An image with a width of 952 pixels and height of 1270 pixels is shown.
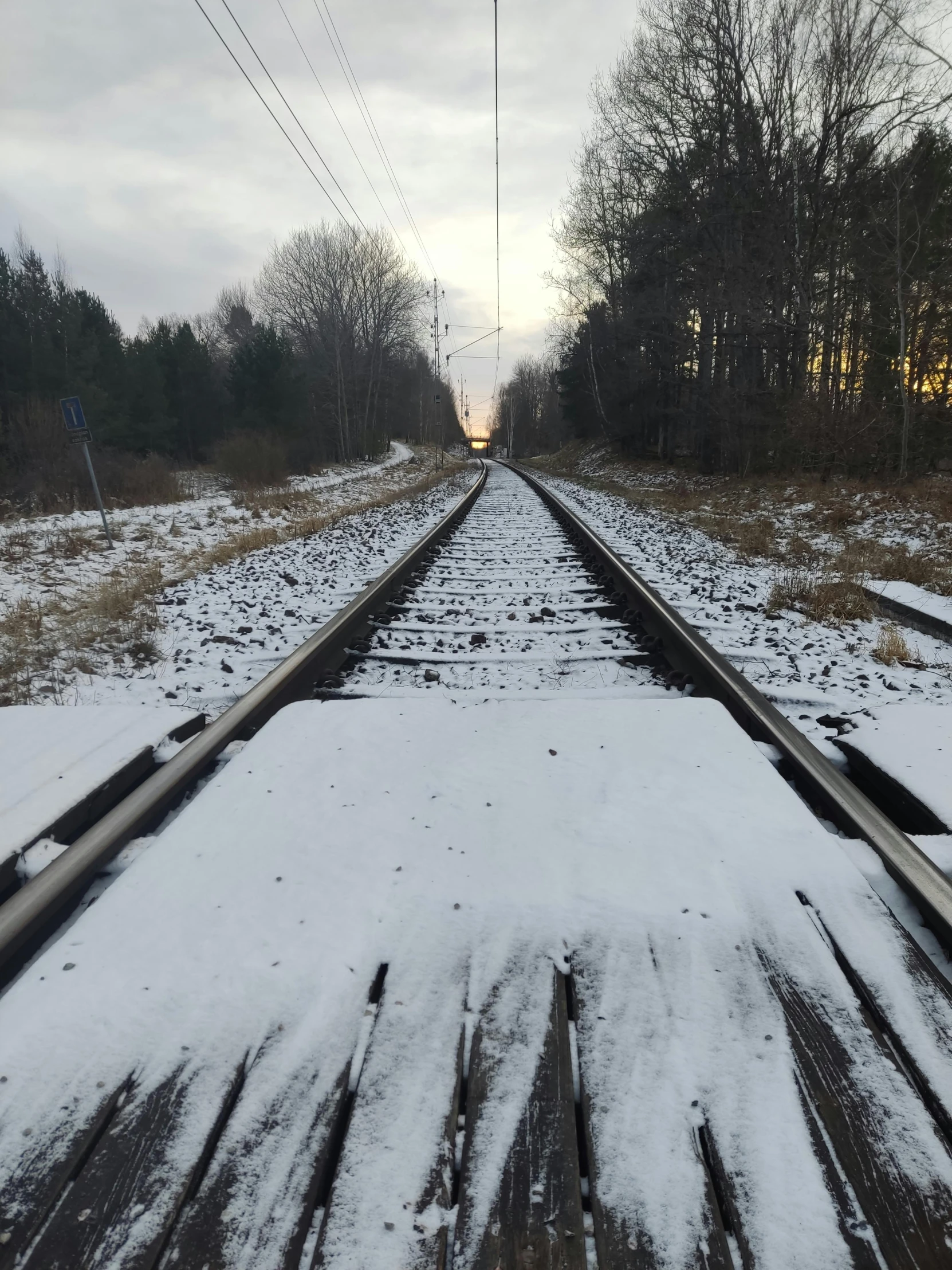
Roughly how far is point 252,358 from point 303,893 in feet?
121

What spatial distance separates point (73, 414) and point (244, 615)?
6.29 meters

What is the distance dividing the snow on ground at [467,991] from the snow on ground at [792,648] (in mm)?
1178

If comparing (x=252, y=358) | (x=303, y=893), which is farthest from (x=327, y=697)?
(x=252, y=358)

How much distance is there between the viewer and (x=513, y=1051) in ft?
4.04

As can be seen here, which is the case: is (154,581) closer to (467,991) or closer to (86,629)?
(86,629)

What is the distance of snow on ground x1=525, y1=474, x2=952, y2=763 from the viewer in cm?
315

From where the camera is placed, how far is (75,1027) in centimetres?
127

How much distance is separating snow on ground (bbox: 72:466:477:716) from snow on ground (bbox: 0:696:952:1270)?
1.79 meters

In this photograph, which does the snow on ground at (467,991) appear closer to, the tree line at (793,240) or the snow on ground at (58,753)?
the snow on ground at (58,753)

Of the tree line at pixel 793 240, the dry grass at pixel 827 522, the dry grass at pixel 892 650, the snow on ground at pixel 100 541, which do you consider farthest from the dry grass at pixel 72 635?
the tree line at pixel 793 240

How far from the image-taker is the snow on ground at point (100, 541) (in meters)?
7.30

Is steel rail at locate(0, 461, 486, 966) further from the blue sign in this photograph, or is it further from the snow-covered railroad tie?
the blue sign

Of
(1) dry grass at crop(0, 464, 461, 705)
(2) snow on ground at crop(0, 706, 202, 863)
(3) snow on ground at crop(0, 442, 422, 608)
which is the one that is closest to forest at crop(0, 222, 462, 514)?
(3) snow on ground at crop(0, 442, 422, 608)

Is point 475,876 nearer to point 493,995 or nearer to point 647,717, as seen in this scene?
point 493,995
